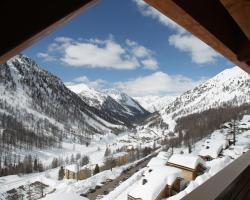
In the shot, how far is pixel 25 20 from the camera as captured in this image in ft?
1.97

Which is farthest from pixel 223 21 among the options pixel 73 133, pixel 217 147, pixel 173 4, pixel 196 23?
pixel 73 133

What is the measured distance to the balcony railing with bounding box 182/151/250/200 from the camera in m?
1.22

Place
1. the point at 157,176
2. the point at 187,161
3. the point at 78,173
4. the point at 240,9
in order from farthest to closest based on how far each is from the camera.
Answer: the point at 78,173, the point at 187,161, the point at 157,176, the point at 240,9

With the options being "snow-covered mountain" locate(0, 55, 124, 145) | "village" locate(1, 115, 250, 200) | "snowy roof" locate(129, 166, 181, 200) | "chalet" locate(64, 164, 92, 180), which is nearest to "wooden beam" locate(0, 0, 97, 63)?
"village" locate(1, 115, 250, 200)

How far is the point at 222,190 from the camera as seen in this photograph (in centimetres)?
129

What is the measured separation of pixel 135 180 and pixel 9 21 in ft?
109

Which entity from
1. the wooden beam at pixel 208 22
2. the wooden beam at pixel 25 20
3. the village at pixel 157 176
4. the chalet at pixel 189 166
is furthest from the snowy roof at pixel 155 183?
the wooden beam at pixel 25 20

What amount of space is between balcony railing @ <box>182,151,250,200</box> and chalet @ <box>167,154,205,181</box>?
27157mm

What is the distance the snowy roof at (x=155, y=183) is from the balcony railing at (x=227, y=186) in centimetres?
1942

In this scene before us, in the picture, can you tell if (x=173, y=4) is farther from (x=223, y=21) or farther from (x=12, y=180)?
(x=12, y=180)

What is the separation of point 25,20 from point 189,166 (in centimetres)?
2890

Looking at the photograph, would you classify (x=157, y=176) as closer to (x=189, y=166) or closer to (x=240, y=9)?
(x=189, y=166)

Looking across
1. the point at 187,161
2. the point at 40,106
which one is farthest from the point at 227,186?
the point at 40,106

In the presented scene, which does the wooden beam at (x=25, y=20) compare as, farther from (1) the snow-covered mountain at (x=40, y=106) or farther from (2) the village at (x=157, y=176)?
(1) the snow-covered mountain at (x=40, y=106)
